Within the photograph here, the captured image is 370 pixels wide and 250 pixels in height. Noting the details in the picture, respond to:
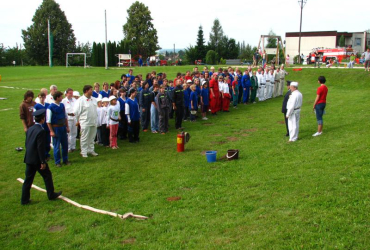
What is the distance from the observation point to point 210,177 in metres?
8.66

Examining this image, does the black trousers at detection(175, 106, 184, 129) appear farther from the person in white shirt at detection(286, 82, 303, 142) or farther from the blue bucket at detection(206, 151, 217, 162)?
the blue bucket at detection(206, 151, 217, 162)

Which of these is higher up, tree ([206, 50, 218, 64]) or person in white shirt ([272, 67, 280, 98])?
tree ([206, 50, 218, 64])

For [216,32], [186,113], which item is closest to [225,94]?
[186,113]

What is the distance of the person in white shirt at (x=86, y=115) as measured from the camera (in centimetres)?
1059

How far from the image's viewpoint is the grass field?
571 cm

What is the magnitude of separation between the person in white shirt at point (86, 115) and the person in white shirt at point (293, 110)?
6.25 metres

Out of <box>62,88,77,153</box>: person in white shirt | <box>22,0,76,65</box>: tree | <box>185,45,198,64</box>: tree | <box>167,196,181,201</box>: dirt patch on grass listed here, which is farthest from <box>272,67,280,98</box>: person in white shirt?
<box>22,0,76,65</box>: tree

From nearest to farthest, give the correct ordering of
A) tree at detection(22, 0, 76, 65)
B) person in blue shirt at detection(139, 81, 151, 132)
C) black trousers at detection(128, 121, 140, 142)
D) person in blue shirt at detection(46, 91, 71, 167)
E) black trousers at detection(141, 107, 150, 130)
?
person in blue shirt at detection(46, 91, 71, 167) < black trousers at detection(128, 121, 140, 142) < person in blue shirt at detection(139, 81, 151, 132) < black trousers at detection(141, 107, 150, 130) < tree at detection(22, 0, 76, 65)

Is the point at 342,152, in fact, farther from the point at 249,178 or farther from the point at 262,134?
the point at 262,134

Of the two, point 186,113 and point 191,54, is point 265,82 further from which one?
point 191,54

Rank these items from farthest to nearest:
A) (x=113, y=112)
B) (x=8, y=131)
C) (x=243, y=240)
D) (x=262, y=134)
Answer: (x=8, y=131) < (x=262, y=134) < (x=113, y=112) < (x=243, y=240)

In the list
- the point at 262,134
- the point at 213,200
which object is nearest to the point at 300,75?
the point at 262,134

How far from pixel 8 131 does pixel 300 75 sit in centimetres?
2688

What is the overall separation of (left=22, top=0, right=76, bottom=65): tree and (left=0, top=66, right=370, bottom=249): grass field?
62622 mm
